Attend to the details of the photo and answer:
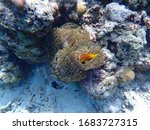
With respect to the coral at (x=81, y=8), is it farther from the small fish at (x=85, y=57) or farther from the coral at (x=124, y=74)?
the coral at (x=124, y=74)

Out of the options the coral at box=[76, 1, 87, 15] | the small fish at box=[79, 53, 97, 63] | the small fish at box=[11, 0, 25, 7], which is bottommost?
the small fish at box=[79, 53, 97, 63]

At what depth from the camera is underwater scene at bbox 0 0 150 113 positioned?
359 cm

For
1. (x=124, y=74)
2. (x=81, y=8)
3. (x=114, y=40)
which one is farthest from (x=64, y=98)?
(x=81, y=8)

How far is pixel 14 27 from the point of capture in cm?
359

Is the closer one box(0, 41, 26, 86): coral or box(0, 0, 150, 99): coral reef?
box(0, 0, 150, 99): coral reef

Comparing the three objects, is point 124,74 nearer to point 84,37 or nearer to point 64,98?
point 84,37

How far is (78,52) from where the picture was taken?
357 centimetres

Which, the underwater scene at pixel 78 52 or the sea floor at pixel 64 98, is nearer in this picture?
the underwater scene at pixel 78 52

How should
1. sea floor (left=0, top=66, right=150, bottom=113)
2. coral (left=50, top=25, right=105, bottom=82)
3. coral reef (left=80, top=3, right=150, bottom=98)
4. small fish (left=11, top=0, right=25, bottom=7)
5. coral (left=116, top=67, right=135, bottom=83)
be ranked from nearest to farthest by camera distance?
small fish (left=11, top=0, right=25, bottom=7) < coral (left=50, top=25, right=105, bottom=82) < coral reef (left=80, top=3, right=150, bottom=98) < coral (left=116, top=67, right=135, bottom=83) < sea floor (left=0, top=66, right=150, bottom=113)

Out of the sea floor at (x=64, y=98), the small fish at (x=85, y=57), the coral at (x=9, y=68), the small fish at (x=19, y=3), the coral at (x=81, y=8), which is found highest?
the small fish at (x=19, y=3)

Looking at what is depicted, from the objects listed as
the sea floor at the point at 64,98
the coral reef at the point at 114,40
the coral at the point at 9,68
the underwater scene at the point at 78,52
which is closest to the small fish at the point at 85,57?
the underwater scene at the point at 78,52

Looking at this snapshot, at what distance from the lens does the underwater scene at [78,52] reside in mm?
3590

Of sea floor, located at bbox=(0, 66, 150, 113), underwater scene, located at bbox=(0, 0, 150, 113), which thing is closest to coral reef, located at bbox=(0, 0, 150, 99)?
underwater scene, located at bbox=(0, 0, 150, 113)

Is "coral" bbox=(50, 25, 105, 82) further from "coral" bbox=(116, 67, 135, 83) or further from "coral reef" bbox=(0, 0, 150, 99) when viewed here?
"coral" bbox=(116, 67, 135, 83)
